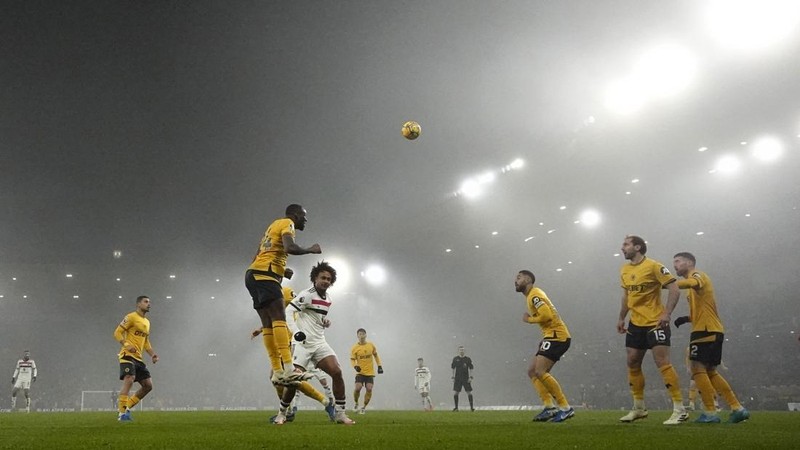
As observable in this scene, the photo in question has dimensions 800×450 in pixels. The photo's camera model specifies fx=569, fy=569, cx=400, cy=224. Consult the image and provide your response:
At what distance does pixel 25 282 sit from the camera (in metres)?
48.0

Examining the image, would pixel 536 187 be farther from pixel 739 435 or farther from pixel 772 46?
pixel 739 435

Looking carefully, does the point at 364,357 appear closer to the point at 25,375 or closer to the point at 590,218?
the point at 25,375

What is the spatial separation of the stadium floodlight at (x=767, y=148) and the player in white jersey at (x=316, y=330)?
26873 mm

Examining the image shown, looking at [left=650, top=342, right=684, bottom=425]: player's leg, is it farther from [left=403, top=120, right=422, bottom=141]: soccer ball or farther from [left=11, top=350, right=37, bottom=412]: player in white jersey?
[left=11, top=350, right=37, bottom=412]: player in white jersey

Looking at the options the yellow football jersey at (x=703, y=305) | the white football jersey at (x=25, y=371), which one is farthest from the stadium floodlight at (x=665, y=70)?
the white football jersey at (x=25, y=371)

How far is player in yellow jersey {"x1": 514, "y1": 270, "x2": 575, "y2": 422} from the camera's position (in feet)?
31.8

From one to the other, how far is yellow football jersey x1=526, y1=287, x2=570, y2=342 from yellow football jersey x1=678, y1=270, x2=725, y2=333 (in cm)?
210

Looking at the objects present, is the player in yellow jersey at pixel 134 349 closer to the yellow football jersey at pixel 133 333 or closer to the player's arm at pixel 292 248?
the yellow football jersey at pixel 133 333

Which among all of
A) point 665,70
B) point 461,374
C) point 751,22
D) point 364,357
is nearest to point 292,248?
point 364,357

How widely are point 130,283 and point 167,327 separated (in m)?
5.13

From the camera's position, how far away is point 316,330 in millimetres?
10180

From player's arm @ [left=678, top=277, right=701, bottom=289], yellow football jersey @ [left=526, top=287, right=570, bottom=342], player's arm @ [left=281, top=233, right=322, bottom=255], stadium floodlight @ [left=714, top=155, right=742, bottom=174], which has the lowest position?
yellow football jersey @ [left=526, top=287, right=570, bottom=342]

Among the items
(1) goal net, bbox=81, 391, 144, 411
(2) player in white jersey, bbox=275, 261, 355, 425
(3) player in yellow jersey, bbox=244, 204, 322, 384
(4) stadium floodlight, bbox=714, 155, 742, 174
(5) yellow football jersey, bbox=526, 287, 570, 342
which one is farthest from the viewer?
(1) goal net, bbox=81, 391, 144, 411

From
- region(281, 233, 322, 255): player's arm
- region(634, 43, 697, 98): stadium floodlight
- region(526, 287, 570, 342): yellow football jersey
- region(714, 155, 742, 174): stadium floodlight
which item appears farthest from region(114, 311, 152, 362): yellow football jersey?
region(714, 155, 742, 174): stadium floodlight
